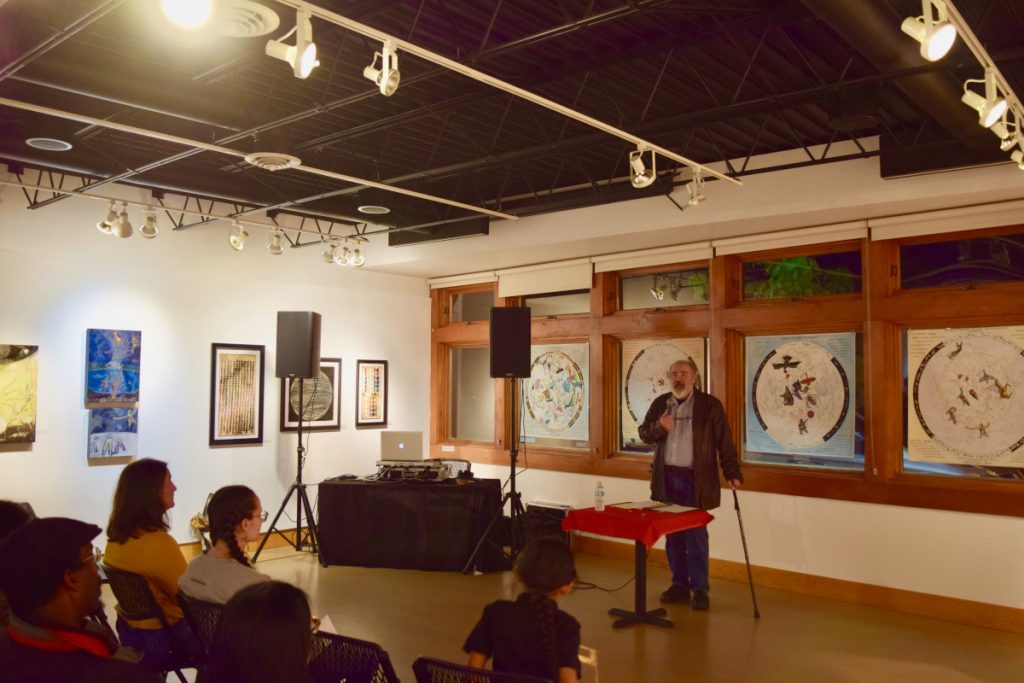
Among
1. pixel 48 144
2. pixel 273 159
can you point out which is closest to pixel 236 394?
pixel 48 144

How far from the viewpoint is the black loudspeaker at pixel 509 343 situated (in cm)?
750

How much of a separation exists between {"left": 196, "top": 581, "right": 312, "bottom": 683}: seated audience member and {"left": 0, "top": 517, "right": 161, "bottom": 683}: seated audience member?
0.22 metres

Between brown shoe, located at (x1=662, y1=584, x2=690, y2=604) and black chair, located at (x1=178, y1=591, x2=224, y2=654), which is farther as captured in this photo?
brown shoe, located at (x1=662, y1=584, x2=690, y2=604)

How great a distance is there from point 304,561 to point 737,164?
531cm

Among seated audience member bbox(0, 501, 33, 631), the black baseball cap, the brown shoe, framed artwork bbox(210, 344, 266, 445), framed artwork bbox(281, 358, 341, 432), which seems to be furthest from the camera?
framed artwork bbox(281, 358, 341, 432)

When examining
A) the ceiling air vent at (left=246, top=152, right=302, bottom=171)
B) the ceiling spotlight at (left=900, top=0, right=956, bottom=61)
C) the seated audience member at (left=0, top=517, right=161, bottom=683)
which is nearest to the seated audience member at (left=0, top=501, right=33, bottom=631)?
the seated audience member at (left=0, top=517, right=161, bottom=683)

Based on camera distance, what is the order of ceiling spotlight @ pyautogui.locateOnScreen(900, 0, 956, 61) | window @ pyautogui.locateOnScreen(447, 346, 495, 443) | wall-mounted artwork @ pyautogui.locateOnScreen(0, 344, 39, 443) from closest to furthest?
ceiling spotlight @ pyautogui.locateOnScreen(900, 0, 956, 61), wall-mounted artwork @ pyautogui.locateOnScreen(0, 344, 39, 443), window @ pyautogui.locateOnScreen(447, 346, 495, 443)

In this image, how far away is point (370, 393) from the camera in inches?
365

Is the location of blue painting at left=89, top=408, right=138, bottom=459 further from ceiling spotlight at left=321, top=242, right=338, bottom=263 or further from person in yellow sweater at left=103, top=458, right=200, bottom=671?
person in yellow sweater at left=103, top=458, right=200, bottom=671

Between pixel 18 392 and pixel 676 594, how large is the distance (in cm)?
558

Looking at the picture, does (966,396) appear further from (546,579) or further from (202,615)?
→ (202,615)

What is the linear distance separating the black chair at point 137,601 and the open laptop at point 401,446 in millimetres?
4271

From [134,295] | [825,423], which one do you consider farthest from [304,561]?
[825,423]

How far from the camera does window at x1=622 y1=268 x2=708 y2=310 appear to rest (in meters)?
7.55
